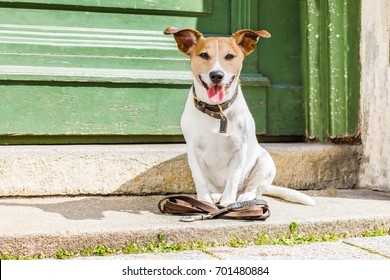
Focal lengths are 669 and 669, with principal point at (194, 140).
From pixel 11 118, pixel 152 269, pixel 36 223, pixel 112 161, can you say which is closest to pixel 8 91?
pixel 11 118

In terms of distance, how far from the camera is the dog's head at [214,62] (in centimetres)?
304

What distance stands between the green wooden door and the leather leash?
858 millimetres

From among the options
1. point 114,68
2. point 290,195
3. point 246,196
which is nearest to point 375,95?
point 290,195

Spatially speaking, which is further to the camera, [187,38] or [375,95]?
[375,95]

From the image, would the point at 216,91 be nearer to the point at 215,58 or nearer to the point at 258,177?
the point at 215,58

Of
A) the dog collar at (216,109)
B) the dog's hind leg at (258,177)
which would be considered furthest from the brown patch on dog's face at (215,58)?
the dog's hind leg at (258,177)

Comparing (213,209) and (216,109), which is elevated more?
(216,109)

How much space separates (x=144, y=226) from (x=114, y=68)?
4.34 feet

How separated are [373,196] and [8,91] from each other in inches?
83.5

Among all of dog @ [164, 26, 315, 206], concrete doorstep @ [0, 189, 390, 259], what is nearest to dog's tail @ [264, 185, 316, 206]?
concrete doorstep @ [0, 189, 390, 259]

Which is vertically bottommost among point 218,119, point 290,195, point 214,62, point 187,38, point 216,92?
point 290,195

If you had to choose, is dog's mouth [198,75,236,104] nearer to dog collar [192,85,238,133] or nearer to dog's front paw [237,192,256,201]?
dog collar [192,85,238,133]

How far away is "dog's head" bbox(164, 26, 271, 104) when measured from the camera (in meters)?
3.04

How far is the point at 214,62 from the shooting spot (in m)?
3.06
